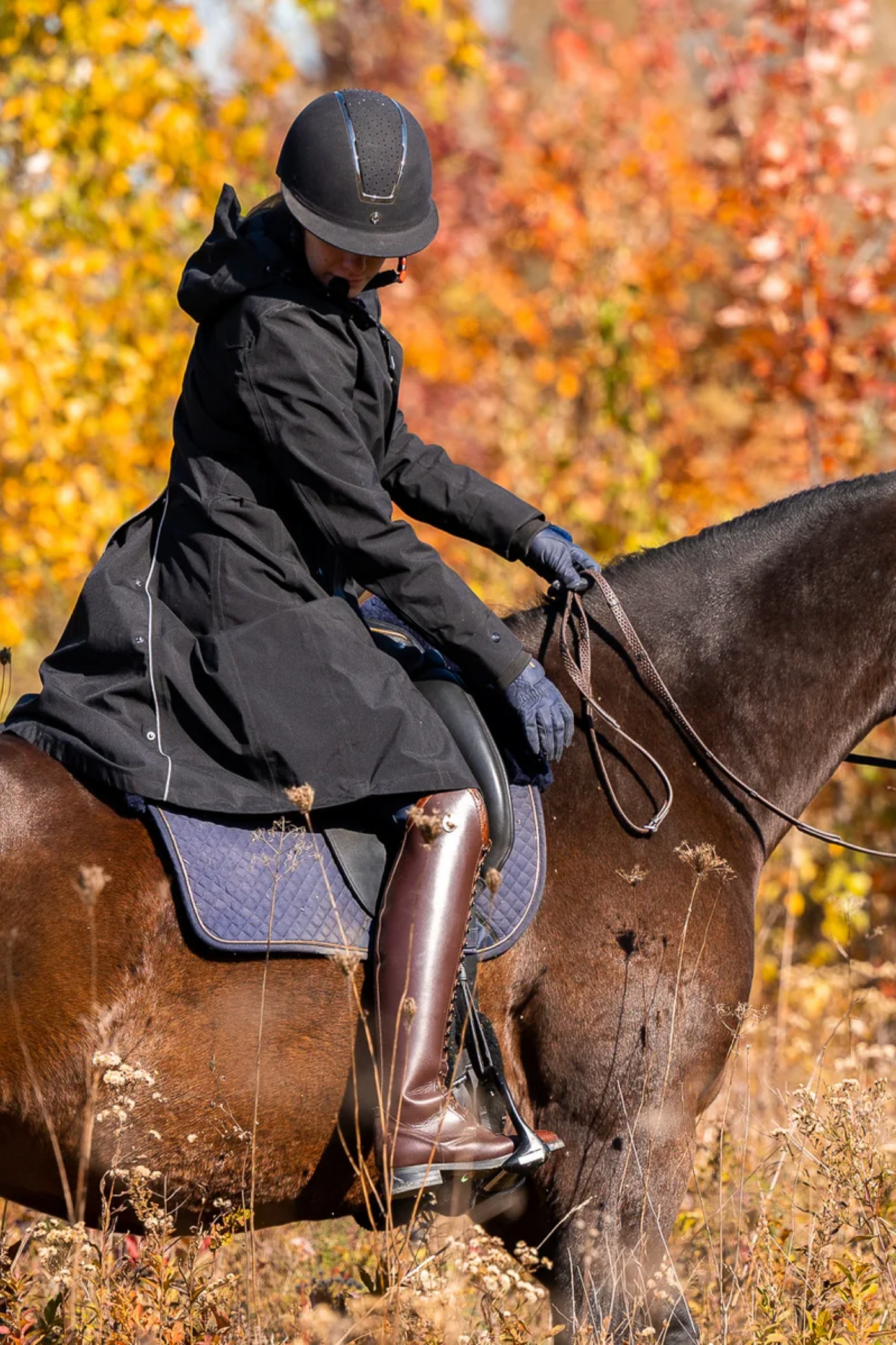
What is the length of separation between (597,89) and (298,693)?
12.0 meters

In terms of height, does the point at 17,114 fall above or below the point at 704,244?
below

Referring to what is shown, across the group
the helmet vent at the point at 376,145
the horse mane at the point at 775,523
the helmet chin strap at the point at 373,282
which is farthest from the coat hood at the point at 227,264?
the horse mane at the point at 775,523

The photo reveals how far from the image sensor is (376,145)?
8.60ft

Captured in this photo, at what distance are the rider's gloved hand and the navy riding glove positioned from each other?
368 mm

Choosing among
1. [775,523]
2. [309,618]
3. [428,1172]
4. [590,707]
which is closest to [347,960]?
[428,1172]

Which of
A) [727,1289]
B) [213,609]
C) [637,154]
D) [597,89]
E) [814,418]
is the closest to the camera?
[213,609]

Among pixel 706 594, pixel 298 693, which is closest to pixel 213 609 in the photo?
pixel 298 693

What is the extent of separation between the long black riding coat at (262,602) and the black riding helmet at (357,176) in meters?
0.15

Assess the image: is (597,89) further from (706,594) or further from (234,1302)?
(234,1302)

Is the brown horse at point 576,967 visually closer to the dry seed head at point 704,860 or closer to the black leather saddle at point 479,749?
the dry seed head at point 704,860

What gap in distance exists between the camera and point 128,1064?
257 cm

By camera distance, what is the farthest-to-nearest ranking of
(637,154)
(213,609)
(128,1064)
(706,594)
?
1. (637,154)
2. (706,594)
3. (213,609)
4. (128,1064)

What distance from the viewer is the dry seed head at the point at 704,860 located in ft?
9.11

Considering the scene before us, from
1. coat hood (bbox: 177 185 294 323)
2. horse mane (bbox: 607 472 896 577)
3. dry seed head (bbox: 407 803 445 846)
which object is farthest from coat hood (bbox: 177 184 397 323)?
dry seed head (bbox: 407 803 445 846)
